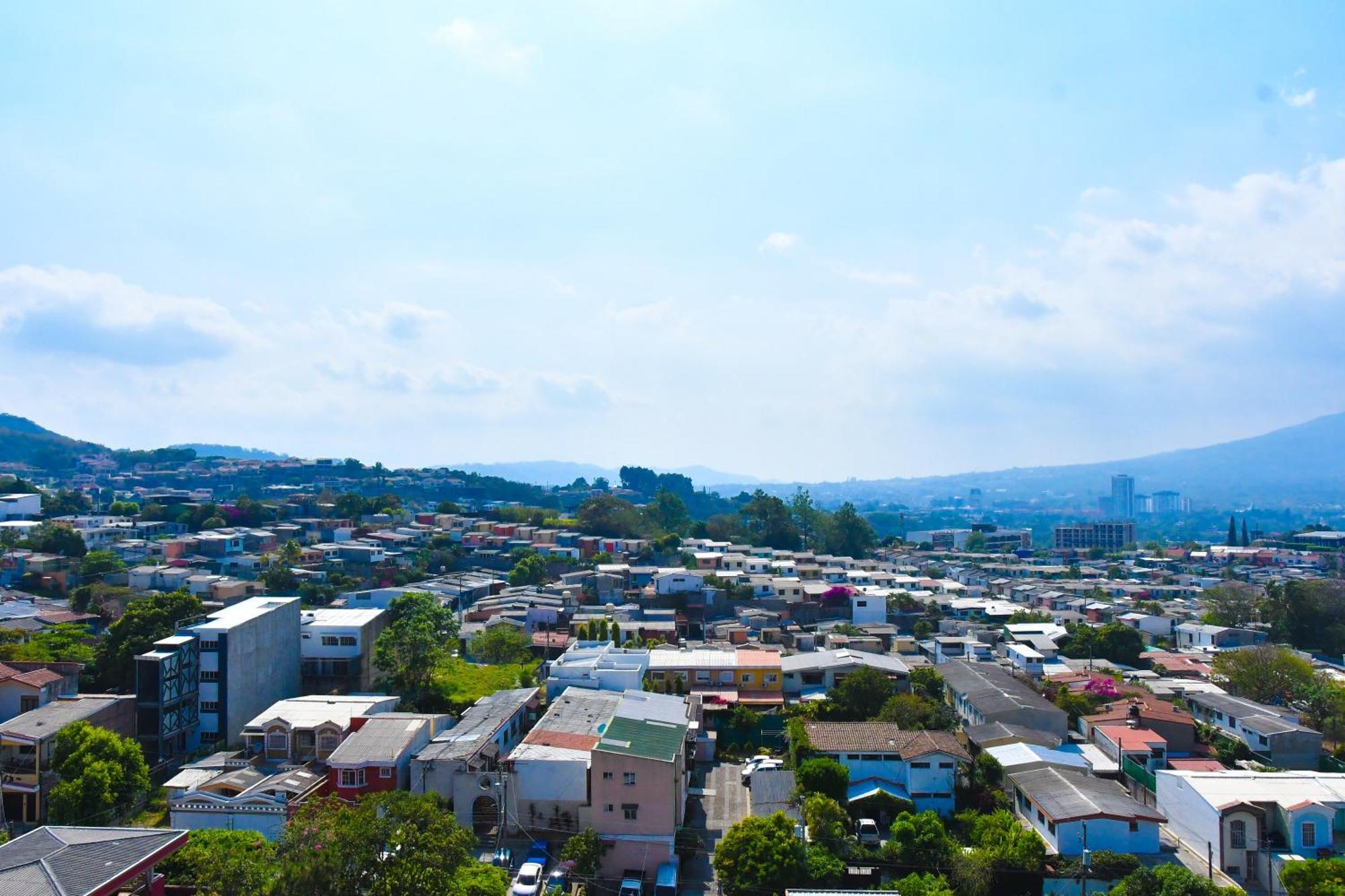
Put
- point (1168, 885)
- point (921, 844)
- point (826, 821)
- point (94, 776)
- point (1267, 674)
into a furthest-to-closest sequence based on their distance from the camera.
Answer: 1. point (1267, 674)
2. point (94, 776)
3. point (826, 821)
4. point (921, 844)
5. point (1168, 885)

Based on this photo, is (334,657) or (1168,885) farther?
(334,657)

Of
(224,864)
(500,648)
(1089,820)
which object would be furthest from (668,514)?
(224,864)

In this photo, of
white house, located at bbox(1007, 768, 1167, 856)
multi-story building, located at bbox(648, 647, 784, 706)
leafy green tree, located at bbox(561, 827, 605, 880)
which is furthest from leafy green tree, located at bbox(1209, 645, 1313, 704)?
leafy green tree, located at bbox(561, 827, 605, 880)

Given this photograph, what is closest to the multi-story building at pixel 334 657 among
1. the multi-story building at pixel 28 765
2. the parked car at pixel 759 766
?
the multi-story building at pixel 28 765

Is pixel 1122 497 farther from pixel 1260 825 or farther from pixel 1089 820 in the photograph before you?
pixel 1089 820

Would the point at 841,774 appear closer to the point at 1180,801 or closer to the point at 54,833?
the point at 1180,801

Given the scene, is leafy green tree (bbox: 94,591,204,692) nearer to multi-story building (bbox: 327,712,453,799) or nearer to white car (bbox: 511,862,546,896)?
multi-story building (bbox: 327,712,453,799)
